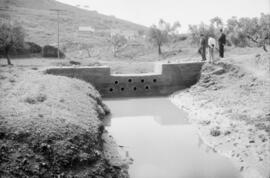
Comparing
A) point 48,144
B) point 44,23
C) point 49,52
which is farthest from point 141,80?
point 44,23

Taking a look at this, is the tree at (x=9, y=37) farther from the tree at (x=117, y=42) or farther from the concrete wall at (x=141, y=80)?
the tree at (x=117, y=42)

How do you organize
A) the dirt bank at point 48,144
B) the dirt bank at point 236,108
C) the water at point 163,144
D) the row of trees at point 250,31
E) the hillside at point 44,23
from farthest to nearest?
the hillside at point 44,23, the row of trees at point 250,31, the dirt bank at point 236,108, the water at point 163,144, the dirt bank at point 48,144

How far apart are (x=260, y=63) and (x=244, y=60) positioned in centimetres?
170

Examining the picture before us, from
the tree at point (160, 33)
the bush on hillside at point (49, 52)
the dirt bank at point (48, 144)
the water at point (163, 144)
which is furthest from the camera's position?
the tree at point (160, 33)

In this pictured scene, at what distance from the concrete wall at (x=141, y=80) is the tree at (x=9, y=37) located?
11.0m

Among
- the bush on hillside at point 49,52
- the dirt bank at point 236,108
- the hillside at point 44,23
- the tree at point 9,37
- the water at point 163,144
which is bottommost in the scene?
the water at point 163,144

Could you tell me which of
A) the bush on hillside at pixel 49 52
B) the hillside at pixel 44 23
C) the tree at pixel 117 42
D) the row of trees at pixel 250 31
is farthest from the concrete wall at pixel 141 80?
the hillside at pixel 44 23

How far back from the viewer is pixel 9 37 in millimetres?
27438

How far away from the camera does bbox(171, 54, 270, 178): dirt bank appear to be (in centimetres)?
918

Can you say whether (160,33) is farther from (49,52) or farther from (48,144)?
(48,144)

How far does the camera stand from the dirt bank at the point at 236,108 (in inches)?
361

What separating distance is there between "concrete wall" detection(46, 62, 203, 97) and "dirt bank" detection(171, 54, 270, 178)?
3.46 ft

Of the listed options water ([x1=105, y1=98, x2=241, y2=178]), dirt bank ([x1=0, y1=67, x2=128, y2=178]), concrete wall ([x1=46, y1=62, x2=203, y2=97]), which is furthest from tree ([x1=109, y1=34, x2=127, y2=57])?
dirt bank ([x1=0, y1=67, x2=128, y2=178])

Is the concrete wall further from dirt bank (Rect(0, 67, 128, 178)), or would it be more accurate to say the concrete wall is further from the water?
dirt bank (Rect(0, 67, 128, 178))
